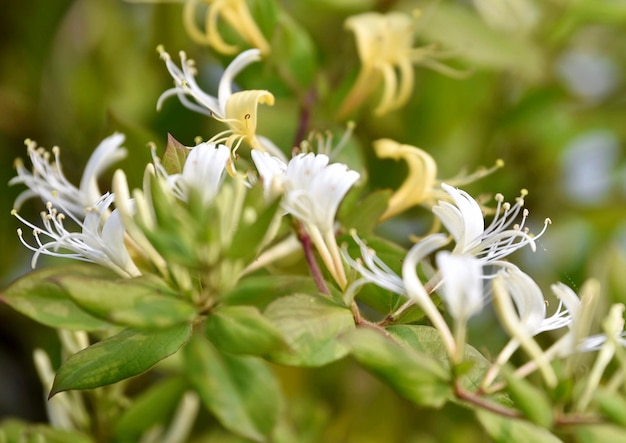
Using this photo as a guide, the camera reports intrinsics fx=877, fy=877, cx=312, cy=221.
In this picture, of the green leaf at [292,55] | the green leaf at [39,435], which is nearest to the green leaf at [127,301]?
the green leaf at [39,435]

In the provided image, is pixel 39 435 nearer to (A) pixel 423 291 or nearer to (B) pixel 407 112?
(A) pixel 423 291

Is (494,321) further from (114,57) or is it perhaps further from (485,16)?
(114,57)

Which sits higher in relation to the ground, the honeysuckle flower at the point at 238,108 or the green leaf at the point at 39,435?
the honeysuckle flower at the point at 238,108

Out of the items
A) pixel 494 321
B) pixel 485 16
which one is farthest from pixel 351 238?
pixel 485 16

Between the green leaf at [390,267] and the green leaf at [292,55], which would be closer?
the green leaf at [390,267]

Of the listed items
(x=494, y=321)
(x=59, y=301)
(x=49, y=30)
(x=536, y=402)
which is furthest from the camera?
(x=49, y=30)

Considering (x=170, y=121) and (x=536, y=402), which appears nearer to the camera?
(x=536, y=402)

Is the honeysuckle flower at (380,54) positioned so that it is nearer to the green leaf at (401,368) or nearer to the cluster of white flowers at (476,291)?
the cluster of white flowers at (476,291)
